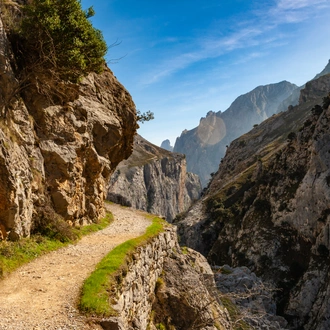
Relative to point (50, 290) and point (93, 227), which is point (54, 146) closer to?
point (93, 227)

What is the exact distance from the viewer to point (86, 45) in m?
19.9

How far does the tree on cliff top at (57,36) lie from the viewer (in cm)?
1778

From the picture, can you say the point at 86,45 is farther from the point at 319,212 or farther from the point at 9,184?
the point at 319,212

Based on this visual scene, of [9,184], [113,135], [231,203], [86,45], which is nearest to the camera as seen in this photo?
[9,184]

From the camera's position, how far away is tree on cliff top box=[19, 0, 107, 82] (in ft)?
58.3

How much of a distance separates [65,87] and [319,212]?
6195cm

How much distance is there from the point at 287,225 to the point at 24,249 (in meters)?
68.0

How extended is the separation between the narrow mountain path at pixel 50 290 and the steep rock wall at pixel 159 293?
→ 5.60ft

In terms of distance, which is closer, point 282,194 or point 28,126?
point 28,126

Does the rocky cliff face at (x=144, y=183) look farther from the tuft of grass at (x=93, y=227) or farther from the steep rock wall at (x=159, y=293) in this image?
the steep rock wall at (x=159, y=293)

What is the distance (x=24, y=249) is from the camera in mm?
14273

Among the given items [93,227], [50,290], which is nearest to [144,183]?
[93,227]

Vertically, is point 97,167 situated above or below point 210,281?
above

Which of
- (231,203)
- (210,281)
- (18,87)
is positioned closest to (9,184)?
(18,87)
